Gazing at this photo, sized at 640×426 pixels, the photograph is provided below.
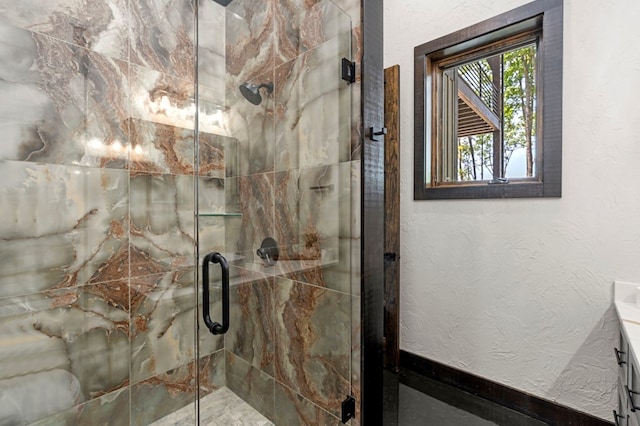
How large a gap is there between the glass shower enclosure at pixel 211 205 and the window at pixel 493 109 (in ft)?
3.48

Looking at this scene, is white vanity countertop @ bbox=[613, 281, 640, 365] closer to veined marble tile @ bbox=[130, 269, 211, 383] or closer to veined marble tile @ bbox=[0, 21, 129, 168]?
veined marble tile @ bbox=[130, 269, 211, 383]

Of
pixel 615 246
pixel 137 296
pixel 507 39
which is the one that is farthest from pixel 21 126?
pixel 615 246

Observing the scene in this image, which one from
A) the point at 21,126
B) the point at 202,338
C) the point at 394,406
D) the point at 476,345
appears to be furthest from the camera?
the point at 476,345

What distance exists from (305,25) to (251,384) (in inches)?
66.3

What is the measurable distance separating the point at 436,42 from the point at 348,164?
1.38 meters

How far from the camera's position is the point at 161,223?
1709mm

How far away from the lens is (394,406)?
1867 mm

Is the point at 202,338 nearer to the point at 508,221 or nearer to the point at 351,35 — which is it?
the point at 351,35

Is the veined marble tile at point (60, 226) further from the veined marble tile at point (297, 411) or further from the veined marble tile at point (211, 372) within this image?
the veined marble tile at point (297, 411)

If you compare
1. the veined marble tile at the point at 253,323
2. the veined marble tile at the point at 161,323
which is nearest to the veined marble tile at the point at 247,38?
the veined marble tile at the point at 253,323

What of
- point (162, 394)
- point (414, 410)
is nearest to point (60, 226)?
point (162, 394)

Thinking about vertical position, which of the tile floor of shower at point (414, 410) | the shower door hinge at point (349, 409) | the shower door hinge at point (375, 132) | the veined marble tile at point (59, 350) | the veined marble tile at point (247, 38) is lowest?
the tile floor of shower at point (414, 410)

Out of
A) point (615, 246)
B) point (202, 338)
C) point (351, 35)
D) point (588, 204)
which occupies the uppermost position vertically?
point (351, 35)

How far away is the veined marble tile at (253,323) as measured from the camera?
137 centimetres
